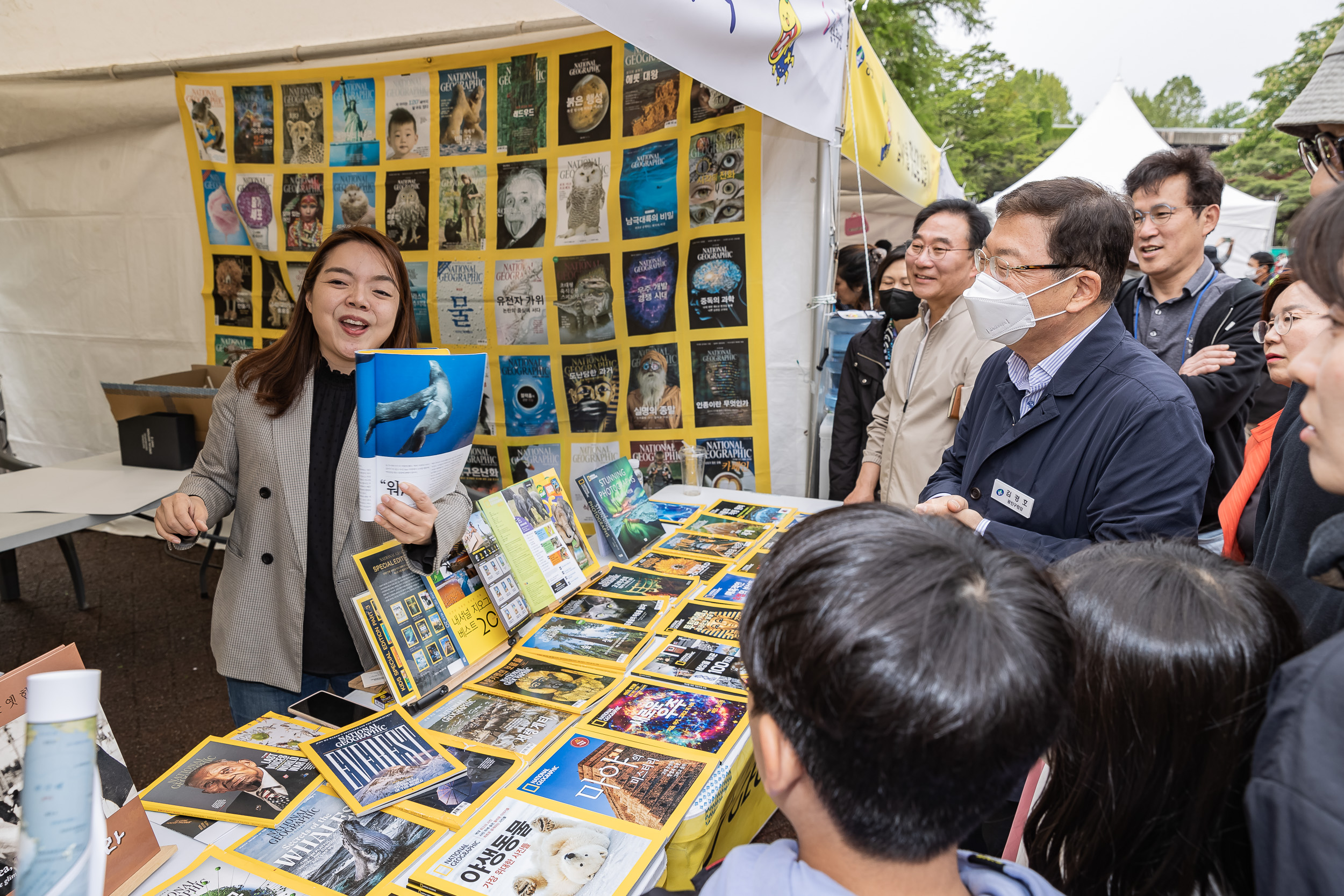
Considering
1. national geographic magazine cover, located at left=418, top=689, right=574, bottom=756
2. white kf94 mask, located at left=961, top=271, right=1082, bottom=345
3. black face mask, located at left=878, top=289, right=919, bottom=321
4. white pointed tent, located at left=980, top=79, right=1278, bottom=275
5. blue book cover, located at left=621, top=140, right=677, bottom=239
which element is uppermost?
white pointed tent, located at left=980, top=79, right=1278, bottom=275

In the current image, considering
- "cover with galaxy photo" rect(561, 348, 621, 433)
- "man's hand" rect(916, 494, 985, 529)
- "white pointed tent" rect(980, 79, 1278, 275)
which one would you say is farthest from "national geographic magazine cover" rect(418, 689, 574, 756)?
"white pointed tent" rect(980, 79, 1278, 275)

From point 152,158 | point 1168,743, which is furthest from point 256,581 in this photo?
point 152,158

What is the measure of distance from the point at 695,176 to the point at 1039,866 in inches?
102

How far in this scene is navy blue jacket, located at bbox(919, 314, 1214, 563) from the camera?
4.61ft

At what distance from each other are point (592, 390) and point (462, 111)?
1.39 metres

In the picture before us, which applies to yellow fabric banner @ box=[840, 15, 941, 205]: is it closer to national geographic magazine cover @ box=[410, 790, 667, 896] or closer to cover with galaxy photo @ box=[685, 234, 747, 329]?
cover with galaxy photo @ box=[685, 234, 747, 329]

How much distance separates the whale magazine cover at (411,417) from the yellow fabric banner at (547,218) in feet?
5.42

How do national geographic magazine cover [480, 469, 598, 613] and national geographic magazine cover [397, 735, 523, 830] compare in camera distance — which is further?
national geographic magazine cover [480, 469, 598, 613]

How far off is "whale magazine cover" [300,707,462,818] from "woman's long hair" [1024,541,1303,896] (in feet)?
3.16

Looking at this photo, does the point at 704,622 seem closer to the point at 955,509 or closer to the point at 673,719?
the point at 673,719

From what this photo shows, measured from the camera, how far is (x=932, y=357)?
2498mm

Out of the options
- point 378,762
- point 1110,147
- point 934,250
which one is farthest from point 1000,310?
point 1110,147

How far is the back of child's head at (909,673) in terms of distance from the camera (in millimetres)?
581

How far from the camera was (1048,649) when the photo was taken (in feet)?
2.02
